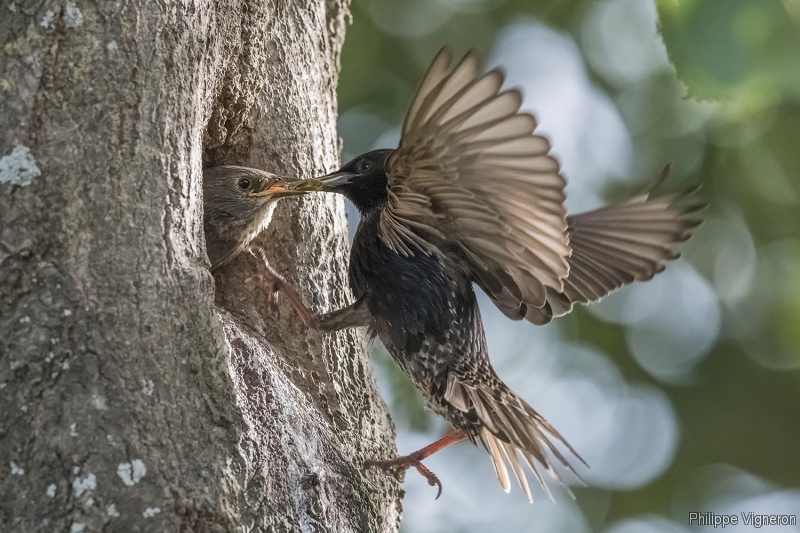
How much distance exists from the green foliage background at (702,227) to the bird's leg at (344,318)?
243 centimetres

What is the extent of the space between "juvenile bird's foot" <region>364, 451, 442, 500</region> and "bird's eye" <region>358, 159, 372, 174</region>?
1.26 metres

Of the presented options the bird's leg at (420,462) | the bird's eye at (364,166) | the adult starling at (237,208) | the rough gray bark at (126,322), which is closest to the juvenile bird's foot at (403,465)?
the bird's leg at (420,462)

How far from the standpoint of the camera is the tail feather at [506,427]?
340cm

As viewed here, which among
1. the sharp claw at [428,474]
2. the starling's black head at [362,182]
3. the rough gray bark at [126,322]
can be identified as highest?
the starling's black head at [362,182]

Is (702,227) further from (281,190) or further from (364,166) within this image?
(281,190)

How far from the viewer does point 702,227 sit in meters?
6.19

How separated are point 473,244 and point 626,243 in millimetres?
1020

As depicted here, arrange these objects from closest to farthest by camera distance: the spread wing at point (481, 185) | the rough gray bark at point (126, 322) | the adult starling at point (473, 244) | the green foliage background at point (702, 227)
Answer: the rough gray bark at point (126, 322) → the spread wing at point (481, 185) → the adult starling at point (473, 244) → the green foliage background at point (702, 227)

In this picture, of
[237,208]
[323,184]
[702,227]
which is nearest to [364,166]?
[323,184]

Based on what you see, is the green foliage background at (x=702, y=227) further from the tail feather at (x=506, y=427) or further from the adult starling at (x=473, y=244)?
the tail feather at (x=506, y=427)

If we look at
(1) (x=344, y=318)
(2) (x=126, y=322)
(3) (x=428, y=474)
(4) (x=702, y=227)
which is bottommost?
(3) (x=428, y=474)

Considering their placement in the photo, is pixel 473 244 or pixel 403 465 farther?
pixel 403 465

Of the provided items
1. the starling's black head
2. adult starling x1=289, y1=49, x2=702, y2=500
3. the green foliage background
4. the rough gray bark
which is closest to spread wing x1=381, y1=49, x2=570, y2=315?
adult starling x1=289, y1=49, x2=702, y2=500

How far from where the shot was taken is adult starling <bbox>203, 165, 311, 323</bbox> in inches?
159
